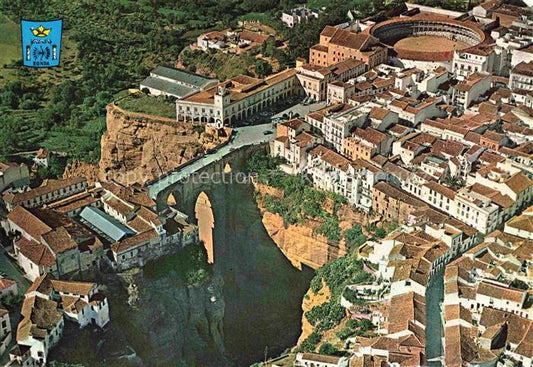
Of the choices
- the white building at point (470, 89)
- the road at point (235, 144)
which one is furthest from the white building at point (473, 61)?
the road at point (235, 144)

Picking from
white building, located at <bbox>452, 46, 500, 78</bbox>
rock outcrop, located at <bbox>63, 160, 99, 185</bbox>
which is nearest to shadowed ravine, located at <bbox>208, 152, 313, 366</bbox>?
rock outcrop, located at <bbox>63, 160, 99, 185</bbox>

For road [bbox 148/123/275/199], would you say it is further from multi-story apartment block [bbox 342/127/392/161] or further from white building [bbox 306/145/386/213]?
multi-story apartment block [bbox 342/127/392/161]

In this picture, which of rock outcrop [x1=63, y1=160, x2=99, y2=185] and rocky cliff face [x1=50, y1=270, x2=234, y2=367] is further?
rock outcrop [x1=63, y1=160, x2=99, y2=185]

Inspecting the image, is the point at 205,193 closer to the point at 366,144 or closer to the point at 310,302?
the point at 310,302

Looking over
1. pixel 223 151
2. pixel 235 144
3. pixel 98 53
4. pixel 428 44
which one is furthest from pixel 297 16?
pixel 223 151

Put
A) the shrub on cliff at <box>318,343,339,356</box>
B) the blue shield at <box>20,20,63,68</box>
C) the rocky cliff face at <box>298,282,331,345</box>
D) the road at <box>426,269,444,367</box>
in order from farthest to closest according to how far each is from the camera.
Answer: the blue shield at <box>20,20,63,68</box>
the rocky cliff face at <box>298,282,331,345</box>
the shrub on cliff at <box>318,343,339,356</box>
the road at <box>426,269,444,367</box>

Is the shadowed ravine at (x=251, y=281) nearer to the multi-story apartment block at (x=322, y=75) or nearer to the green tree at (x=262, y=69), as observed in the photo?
the multi-story apartment block at (x=322, y=75)
